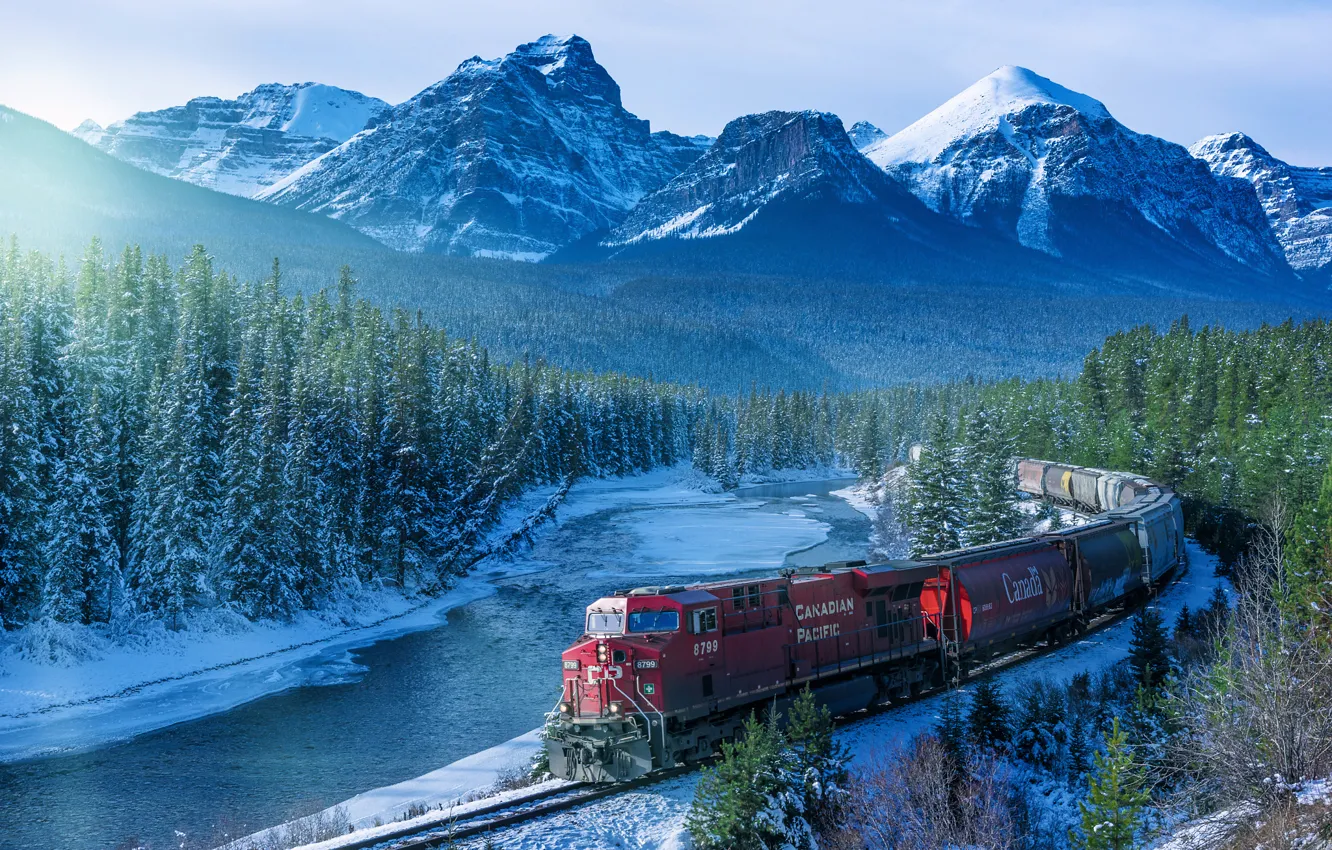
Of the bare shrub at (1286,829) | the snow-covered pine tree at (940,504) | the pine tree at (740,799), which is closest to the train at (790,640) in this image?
the pine tree at (740,799)

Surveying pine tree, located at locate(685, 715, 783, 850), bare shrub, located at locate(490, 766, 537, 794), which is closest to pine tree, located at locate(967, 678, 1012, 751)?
pine tree, located at locate(685, 715, 783, 850)

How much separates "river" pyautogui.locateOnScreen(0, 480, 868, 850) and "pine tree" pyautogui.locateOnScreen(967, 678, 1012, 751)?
16.3 metres

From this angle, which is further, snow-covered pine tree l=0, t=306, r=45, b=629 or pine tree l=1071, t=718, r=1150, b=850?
snow-covered pine tree l=0, t=306, r=45, b=629

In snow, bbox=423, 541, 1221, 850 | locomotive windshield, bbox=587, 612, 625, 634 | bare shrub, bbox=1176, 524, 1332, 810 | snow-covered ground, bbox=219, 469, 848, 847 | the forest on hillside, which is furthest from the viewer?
the forest on hillside

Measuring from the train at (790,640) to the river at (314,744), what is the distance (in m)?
9.97

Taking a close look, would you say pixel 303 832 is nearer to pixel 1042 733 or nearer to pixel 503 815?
pixel 503 815

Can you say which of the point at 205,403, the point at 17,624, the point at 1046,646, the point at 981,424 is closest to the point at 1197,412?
the point at 981,424

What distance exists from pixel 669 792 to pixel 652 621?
3886 mm

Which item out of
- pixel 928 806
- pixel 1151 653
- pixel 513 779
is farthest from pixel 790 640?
pixel 1151 653

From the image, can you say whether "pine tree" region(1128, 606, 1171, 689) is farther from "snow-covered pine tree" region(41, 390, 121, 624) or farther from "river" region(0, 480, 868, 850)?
"snow-covered pine tree" region(41, 390, 121, 624)

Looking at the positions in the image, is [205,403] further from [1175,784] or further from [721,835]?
[1175,784]

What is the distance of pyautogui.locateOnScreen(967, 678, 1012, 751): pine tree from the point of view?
78.1 ft

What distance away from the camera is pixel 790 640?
25.1 m

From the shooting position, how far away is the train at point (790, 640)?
21797mm
